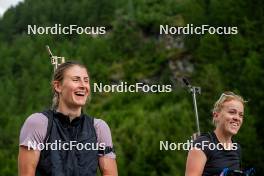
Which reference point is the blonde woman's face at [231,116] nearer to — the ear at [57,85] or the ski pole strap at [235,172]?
the ski pole strap at [235,172]

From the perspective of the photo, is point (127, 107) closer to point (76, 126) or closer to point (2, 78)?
point (2, 78)

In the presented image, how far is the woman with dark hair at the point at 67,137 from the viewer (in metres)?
4.28

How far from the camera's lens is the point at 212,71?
211ft

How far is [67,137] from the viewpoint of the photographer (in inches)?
173

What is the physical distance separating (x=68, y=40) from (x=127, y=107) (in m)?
37.0

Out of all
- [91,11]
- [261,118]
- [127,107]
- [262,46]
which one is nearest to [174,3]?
[91,11]

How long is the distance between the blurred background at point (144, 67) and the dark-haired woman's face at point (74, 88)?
1923 inches

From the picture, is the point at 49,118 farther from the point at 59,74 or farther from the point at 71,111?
the point at 59,74

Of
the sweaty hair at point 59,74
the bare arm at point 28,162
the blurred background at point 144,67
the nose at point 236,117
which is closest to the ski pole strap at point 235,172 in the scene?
the nose at point 236,117

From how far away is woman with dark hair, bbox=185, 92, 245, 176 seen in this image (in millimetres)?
4949

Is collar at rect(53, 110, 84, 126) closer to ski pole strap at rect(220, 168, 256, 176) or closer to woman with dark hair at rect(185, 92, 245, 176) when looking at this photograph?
woman with dark hair at rect(185, 92, 245, 176)

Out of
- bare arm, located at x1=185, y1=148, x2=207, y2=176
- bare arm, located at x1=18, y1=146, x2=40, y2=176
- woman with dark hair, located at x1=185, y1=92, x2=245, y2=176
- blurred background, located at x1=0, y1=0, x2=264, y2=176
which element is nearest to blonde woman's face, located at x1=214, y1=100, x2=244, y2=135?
woman with dark hair, located at x1=185, y1=92, x2=245, y2=176

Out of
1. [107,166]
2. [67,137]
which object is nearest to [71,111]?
[67,137]

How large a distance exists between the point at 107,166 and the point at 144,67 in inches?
3784
